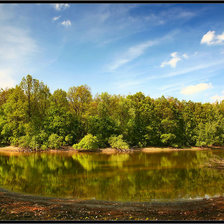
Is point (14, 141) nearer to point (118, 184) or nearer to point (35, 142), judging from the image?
point (35, 142)

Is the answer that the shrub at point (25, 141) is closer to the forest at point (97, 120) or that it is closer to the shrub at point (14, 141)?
the forest at point (97, 120)

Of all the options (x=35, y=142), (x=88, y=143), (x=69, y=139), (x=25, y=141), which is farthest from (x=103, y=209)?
(x=25, y=141)

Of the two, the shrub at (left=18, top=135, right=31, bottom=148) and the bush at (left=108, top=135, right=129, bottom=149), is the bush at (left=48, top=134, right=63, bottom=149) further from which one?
the bush at (left=108, top=135, right=129, bottom=149)

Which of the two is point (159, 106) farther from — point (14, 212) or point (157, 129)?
point (14, 212)

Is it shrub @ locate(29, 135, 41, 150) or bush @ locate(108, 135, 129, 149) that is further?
bush @ locate(108, 135, 129, 149)

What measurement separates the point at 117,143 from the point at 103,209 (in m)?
33.6

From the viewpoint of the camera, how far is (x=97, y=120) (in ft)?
159

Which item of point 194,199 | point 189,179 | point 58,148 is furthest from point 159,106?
point 194,199

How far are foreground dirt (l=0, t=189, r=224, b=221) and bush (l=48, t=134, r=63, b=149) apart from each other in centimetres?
3100

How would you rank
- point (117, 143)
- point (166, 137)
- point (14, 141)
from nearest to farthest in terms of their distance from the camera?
point (117, 143)
point (14, 141)
point (166, 137)

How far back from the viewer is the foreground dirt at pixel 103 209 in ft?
31.7

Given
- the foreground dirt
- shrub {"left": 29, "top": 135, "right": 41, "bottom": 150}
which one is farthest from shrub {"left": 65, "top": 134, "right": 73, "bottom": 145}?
the foreground dirt

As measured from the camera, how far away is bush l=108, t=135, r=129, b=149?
145 ft

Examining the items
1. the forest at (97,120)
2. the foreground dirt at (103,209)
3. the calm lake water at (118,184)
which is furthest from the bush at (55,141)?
the foreground dirt at (103,209)
